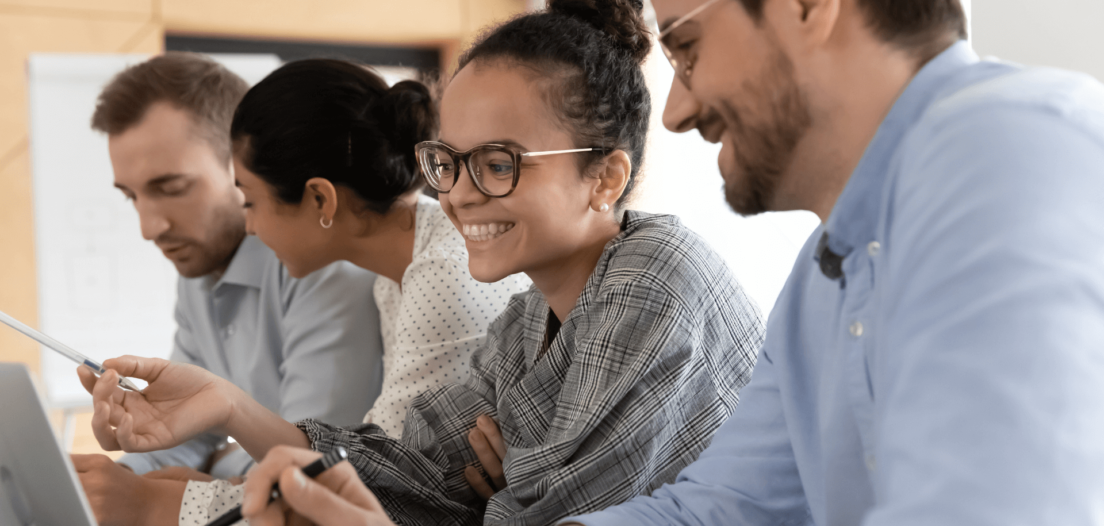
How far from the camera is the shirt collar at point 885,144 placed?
66 cm

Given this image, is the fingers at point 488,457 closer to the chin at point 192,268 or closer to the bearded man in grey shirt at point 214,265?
the bearded man in grey shirt at point 214,265

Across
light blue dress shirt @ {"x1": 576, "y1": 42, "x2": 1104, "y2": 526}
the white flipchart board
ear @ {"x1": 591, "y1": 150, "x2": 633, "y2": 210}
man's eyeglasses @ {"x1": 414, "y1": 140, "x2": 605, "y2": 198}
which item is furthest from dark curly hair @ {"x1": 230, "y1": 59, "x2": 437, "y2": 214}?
the white flipchart board

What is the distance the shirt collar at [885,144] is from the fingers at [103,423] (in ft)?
3.22

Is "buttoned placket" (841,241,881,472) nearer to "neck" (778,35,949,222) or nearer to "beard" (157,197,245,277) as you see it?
"neck" (778,35,949,222)

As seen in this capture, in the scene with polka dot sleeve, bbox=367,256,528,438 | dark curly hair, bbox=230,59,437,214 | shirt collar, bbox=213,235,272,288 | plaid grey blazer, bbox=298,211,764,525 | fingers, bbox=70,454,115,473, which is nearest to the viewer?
plaid grey blazer, bbox=298,211,764,525

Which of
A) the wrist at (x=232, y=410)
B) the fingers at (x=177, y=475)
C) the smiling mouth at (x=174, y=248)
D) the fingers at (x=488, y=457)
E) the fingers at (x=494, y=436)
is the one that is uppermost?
the smiling mouth at (x=174, y=248)

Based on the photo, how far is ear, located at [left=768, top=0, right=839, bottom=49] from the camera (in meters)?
0.68

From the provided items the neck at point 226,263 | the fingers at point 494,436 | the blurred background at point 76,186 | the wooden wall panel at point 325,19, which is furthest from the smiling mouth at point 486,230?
the wooden wall panel at point 325,19

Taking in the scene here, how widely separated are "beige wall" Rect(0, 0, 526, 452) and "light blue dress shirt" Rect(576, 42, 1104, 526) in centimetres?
315

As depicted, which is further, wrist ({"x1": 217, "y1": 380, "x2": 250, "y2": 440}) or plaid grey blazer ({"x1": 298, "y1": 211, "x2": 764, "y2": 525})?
wrist ({"x1": 217, "y1": 380, "x2": 250, "y2": 440})

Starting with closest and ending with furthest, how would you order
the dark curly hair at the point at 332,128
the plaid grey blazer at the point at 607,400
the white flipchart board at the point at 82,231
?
the plaid grey blazer at the point at 607,400 → the dark curly hair at the point at 332,128 → the white flipchart board at the point at 82,231

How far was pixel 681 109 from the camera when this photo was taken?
816mm

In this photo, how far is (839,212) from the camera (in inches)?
26.7

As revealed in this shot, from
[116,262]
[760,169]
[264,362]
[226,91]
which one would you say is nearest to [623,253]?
[760,169]
